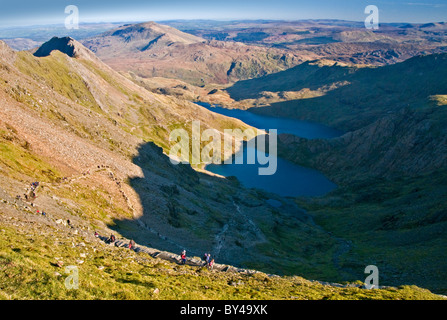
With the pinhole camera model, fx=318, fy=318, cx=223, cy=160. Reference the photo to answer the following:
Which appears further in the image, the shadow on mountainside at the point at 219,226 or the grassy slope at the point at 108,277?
the shadow on mountainside at the point at 219,226

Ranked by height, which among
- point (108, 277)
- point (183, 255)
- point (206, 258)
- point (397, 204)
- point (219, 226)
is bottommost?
point (397, 204)

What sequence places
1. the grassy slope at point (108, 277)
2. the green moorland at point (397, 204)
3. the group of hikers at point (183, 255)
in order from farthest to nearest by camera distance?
the green moorland at point (397, 204), the group of hikers at point (183, 255), the grassy slope at point (108, 277)

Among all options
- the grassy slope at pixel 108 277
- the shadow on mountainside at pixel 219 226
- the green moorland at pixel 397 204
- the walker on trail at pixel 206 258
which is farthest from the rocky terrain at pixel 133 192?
the walker on trail at pixel 206 258

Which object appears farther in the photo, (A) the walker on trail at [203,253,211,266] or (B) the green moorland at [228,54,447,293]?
(B) the green moorland at [228,54,447,293]

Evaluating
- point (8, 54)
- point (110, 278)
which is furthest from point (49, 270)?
point (8, 54)

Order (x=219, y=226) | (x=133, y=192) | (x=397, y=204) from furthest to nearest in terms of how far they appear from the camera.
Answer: (x=397, y=204) < (x=219, y=226) < (x=133, y=192)

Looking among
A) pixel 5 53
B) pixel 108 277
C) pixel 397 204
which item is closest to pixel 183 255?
pixel 108 277

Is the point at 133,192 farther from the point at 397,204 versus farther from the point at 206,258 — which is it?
the point at 397,204

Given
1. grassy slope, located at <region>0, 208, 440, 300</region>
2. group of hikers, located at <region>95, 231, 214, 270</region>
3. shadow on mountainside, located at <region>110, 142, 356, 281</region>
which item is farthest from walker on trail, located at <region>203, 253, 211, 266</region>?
shadow on mountainside, located at <region>110, 142, 356, 281</region>

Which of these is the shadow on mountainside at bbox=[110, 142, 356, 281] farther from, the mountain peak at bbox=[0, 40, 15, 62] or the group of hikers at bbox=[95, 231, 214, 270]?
the mountain peak at bbox=[0, 40, 15, 62]

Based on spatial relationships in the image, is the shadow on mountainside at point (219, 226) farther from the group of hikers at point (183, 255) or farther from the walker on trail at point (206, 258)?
the walker on trail at point (206, 258)

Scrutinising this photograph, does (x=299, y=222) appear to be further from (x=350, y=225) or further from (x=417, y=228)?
(x=417, y=228)

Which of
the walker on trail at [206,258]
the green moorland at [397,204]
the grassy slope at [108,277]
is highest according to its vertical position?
the grassy slope at [108,277]
